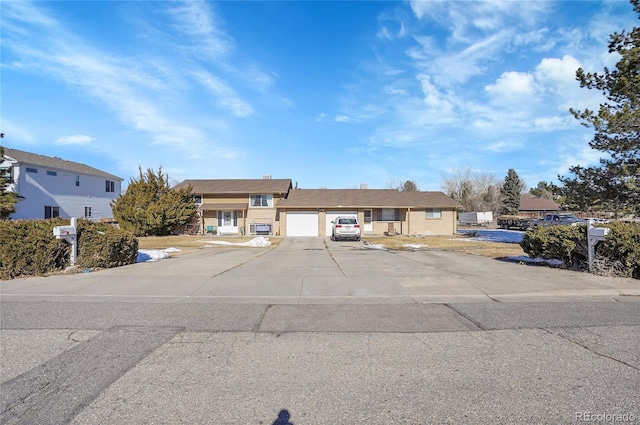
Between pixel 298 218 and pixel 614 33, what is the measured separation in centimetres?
2368

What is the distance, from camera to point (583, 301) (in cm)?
664

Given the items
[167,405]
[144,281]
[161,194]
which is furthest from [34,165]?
[167,405]

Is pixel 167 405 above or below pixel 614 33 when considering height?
below

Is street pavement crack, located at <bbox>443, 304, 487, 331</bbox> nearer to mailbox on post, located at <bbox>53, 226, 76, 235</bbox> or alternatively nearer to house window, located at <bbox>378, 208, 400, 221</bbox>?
mailbox on post, located at <bbox>53, 226, 76, 235</bbox>

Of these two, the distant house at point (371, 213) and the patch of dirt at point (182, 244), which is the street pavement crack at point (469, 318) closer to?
the patch of dirt at point (182, 244)

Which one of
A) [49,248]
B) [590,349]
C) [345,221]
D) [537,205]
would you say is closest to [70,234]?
[49,248]

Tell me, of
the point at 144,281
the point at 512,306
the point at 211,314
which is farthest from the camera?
the point at 144,281

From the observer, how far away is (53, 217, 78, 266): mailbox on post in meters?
9.66

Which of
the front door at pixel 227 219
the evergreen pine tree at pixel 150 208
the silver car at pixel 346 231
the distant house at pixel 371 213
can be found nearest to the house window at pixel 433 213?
the distant house at pixel 371 213

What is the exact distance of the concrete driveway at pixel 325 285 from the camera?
7.04 meters

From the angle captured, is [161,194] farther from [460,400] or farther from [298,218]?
[460,400]

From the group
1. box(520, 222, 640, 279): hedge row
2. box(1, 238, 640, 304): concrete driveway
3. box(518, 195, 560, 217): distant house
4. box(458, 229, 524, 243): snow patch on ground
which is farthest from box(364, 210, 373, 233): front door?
box(518, 195, 560, 217): distant house

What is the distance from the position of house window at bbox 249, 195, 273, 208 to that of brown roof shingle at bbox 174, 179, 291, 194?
529mm

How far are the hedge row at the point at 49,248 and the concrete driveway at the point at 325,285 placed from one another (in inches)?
23.3
